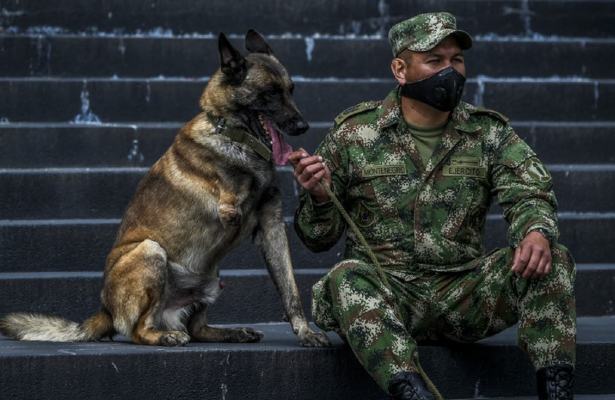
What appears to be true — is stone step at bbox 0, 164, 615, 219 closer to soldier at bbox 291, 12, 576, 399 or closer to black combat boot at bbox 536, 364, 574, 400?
soldier at bbox 291, 12, 576, 399

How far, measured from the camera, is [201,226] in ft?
18.9

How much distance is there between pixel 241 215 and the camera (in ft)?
18.6

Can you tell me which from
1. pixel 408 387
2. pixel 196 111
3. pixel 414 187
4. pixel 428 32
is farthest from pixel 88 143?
pixel 408 387

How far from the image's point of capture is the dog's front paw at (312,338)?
5.46 meters

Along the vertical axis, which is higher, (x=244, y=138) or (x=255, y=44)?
(x=255, y=44)

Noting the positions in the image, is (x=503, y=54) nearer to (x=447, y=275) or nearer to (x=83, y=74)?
(x=83, y=74)

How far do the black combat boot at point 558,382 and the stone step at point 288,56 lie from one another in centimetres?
415

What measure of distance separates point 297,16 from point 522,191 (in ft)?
14.4

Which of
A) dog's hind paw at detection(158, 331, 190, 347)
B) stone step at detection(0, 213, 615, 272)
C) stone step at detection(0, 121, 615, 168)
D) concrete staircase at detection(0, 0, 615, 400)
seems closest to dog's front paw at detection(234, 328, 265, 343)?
concrete staircase at detection(0, 0, 615, 400)

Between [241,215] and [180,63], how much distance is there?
10.4ft

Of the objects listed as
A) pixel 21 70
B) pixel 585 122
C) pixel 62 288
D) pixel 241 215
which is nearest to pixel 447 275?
pixel 241 215

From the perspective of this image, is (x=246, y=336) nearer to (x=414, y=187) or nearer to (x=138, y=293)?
(x=138, y=293)

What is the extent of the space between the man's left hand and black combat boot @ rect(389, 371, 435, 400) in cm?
57

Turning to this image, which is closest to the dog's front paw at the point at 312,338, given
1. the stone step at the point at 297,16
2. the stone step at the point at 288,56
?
the stone step at the point at 288,56
